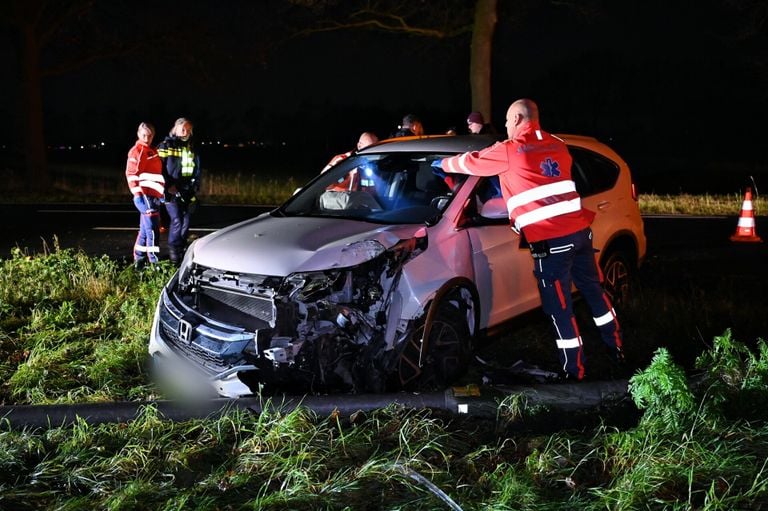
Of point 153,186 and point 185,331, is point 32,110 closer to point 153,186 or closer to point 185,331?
point 153,186

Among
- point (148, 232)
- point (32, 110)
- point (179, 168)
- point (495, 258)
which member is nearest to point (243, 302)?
point (495, 258)

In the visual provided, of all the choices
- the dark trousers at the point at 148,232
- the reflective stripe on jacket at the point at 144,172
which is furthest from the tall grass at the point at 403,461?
the reflective stripe on jacket at the point at 144,172

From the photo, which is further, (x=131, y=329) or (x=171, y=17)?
(x=171, y=17)

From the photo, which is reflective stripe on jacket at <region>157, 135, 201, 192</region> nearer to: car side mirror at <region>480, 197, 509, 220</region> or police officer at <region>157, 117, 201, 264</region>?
police officer at <region>157, 117, 201, 264</region>

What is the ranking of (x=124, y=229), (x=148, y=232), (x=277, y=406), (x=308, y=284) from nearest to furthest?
(x=277, y=406), (x=308, y=284), (x=148, y=232), (x=124, y=229)

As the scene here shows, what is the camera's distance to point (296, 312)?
4445 mm

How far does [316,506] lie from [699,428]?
75.6 inches

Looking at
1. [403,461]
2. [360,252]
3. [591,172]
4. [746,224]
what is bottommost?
[403,461]

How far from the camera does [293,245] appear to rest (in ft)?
15.5

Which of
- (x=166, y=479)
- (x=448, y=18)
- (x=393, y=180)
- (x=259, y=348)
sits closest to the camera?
(x=166, y=479)

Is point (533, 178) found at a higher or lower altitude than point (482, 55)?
lower

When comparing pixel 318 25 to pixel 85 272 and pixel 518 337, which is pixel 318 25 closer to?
pixel 85 272

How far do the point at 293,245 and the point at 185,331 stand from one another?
2.67 ft

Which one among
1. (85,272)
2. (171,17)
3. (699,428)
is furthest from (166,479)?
(171,17)
